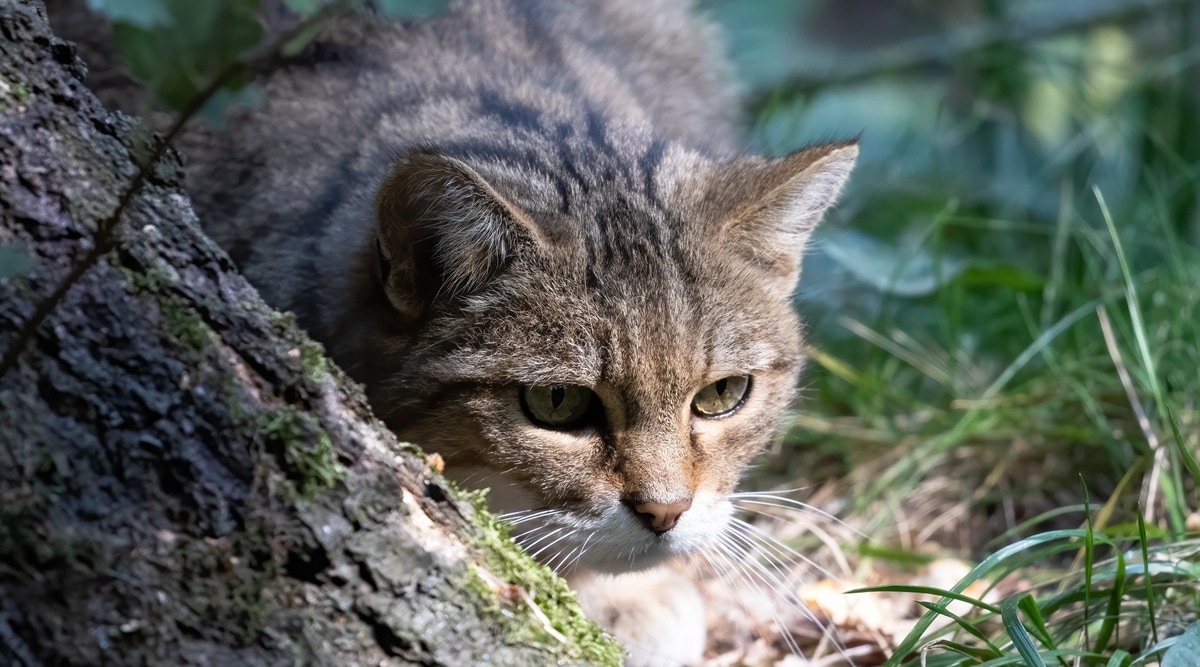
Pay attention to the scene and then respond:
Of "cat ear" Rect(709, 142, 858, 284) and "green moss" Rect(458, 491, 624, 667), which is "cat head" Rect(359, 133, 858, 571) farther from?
"green moss" Rect(458, 491, 624, 667)

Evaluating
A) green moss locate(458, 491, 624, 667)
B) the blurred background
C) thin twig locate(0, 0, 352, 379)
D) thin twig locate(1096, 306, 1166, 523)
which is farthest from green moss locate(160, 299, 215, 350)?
thin twig locate(1096, 306, 1166, 523)

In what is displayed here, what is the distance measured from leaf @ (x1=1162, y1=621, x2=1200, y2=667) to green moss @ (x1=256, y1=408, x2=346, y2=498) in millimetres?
1305

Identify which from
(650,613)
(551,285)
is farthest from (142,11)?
(650,613)

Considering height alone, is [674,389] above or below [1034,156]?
below

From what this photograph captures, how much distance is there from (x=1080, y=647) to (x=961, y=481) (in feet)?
3.88

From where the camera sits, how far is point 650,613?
Answer: 104 inches

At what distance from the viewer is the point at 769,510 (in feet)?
10.8

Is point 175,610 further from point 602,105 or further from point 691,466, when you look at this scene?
point 602,105

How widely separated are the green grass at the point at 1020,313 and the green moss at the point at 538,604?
581 millimetres

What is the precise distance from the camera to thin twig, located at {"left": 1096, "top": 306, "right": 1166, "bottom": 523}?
103 inches

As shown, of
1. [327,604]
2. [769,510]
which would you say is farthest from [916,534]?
[327,604]

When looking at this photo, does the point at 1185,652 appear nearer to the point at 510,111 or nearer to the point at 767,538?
the point at 767,538

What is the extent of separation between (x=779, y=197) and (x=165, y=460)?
144 cm

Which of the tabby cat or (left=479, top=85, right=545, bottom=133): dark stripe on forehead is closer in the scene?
the tabby cat
